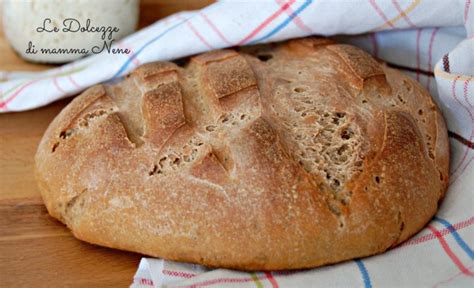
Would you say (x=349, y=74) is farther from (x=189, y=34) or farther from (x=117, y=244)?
(x=117, y=244)

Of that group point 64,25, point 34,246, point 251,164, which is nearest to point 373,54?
point 251,164

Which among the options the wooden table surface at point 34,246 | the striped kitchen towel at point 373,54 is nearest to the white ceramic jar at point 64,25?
the striped kitchen towel at point 373,54

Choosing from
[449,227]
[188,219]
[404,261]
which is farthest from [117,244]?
[449,227]

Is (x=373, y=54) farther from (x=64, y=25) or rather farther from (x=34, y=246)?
(x=34, y=246)

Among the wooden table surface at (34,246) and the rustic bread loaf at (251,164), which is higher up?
the rustic bread loaf at (251,164)

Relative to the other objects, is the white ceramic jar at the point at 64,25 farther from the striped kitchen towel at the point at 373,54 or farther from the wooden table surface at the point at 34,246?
the wooden table surface at the point at 34,246

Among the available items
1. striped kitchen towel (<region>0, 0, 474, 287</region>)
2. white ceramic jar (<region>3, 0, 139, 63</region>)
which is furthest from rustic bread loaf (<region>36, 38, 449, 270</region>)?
white ceramic jar (<region>3, 0, 139, 63</region>)
